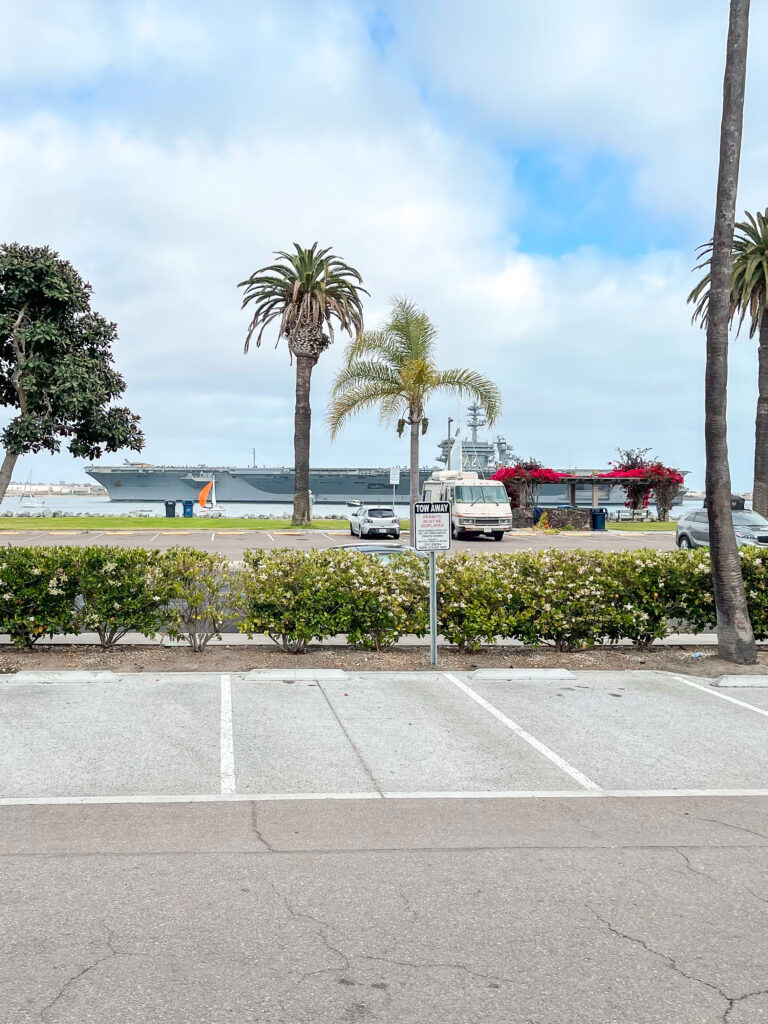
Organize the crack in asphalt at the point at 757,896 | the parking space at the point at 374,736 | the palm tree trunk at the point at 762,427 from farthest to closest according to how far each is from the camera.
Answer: the palm tree trunk at the point at 762,427
the parking space at the point at 374,736
the crack in asphalt at the point at 757,896

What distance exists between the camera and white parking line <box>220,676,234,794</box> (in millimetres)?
6082

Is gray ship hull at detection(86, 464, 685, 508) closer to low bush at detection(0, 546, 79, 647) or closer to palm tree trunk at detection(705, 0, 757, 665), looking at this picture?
palm tree trunk at detection(705, 0, 757, 665)

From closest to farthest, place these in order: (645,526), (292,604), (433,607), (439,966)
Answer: (439,966) < (433,607) < (292,604) < (645,526)

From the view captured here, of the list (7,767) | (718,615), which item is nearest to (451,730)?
(7,767)

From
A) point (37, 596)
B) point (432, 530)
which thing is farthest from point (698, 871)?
point (37, 596)

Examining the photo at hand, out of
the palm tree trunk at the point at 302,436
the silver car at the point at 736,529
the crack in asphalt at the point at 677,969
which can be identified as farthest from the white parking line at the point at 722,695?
the palm tree trunk at the point at 302,436

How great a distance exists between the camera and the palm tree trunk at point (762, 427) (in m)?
36.5

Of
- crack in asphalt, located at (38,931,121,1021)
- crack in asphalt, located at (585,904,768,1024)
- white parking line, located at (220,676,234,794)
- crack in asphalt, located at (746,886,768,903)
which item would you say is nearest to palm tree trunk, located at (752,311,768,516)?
white parking line, located at (220,676,234,794)

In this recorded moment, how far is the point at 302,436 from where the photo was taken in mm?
42125

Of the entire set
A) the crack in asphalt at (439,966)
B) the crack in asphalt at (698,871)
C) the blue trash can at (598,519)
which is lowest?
the crack in asphalt at (698,871)

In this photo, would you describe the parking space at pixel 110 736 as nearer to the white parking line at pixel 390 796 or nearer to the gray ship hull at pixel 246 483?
the white parking line at pixel 390 796

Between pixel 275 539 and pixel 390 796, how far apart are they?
28.8 m

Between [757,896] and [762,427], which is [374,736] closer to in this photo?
[757,896]

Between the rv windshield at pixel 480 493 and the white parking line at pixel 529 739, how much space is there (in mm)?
25437
